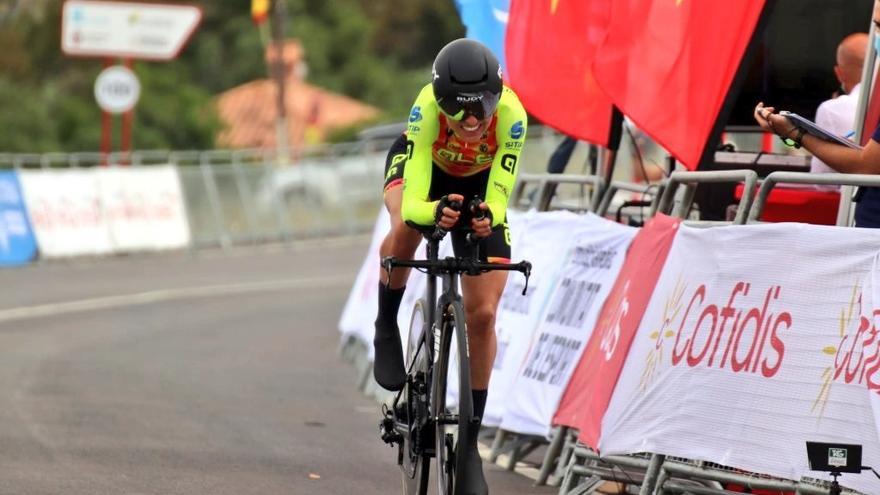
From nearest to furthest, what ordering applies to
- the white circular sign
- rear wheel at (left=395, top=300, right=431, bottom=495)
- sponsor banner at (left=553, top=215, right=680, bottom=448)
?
rear wheel at (left=395, top=300, right=431, bottom=495) → sponsor banner at (left=553, top=215, right=680, bottom=448) → the white circular sign

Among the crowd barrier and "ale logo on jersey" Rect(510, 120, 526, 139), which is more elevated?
"ale logo on jersey" Rect(510, 120, 526, 139)

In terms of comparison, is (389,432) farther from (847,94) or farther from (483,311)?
(847,94)

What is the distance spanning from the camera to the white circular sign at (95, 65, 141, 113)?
38219 millimetres

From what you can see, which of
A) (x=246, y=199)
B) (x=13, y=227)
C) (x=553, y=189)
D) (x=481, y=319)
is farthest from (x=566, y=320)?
(x=246, y=199)

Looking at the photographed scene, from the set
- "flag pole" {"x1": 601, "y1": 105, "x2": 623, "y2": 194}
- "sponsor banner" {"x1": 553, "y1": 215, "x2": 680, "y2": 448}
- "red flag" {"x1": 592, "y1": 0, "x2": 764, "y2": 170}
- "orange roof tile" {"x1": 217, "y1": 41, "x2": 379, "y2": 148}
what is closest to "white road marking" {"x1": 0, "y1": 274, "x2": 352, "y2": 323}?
"flag pole" {"x1": 601, "y1": 105, "x2": 623, "y2": 194}

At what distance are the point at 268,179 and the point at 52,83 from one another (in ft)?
101

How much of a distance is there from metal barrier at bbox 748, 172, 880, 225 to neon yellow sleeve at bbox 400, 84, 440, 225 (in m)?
1.54

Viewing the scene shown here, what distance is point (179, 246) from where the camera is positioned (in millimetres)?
33062

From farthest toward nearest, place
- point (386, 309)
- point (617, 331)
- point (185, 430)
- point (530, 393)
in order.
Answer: point (185, 430) < point (530, 393) < point (617, 331) < point (386, 309)

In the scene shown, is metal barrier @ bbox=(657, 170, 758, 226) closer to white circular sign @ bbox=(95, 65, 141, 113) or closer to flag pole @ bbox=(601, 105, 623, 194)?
flag pole @ bbox=(601, 105, 623, 194)

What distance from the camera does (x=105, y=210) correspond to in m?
30.9

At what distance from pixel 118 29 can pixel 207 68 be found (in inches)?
1463

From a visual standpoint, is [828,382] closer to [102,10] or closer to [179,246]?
[179,246]

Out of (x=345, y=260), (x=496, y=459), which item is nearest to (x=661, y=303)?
(x=496, y=459)
